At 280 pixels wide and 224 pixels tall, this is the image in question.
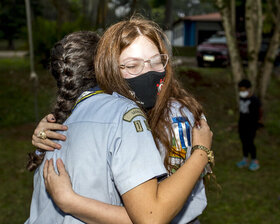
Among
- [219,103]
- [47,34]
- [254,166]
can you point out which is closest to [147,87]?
[254,166]

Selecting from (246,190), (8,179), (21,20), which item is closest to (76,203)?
(246,190)

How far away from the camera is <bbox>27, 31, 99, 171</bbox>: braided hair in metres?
1.57

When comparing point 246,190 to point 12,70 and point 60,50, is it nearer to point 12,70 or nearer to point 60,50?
point 60,50

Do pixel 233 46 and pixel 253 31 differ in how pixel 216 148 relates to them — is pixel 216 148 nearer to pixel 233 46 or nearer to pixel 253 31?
pixel 233 46

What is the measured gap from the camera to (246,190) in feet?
18.5

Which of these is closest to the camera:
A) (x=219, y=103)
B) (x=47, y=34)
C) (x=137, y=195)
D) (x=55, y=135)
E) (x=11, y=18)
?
(x=137, y=195)

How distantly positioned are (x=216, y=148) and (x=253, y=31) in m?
3.04

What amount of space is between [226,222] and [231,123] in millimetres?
5261

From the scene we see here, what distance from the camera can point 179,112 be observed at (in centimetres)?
162

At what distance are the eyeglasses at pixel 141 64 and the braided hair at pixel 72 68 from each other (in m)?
0.16

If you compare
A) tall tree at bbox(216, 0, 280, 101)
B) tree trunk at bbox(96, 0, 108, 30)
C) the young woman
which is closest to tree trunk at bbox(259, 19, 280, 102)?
tall tree at bbox(216, 0, 280, 101)

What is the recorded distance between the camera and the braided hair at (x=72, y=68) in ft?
5.16

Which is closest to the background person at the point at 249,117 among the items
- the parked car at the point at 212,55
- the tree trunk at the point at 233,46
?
the tree trunk at the point at 233,46

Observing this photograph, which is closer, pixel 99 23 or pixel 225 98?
pixel 225 98
